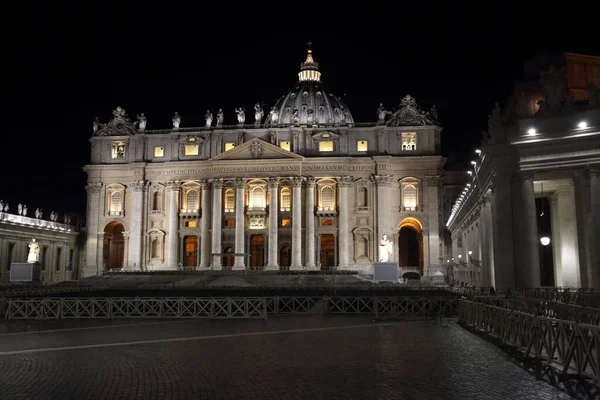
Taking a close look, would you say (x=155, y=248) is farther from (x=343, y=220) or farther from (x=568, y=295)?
(x=568, y=295)

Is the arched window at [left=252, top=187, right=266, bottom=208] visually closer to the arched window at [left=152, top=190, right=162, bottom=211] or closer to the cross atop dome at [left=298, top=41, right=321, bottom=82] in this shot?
the arched window at [left=152, top=190, right=162, bottom=211]

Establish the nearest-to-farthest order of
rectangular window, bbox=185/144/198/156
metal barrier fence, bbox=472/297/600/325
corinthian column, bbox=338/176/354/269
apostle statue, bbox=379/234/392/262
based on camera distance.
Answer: metal barrier fence, bbox=472/297/600/325 < apostle statue, bbox=379/234/392/262 < corinthian column, bbox=338/176/354/269 < rectangular window, bbox=185/144/198/156

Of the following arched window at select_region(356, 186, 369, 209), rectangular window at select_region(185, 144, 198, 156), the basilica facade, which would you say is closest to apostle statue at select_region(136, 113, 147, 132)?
the basilica facade

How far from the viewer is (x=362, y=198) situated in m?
82.1

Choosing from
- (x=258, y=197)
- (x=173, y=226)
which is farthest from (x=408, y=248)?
(x=173, y=226)

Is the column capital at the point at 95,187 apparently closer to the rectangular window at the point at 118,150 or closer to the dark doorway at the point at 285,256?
the rectangular window at the point at 118,150

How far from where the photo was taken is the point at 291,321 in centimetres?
2814

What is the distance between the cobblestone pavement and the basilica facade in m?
56.2

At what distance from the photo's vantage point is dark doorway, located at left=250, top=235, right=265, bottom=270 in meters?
85.1

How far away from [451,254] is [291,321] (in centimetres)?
5902

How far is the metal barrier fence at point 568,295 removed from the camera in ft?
78.1

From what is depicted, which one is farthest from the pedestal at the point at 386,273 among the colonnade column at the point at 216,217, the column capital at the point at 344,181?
the colonnade column at the point at 216,217

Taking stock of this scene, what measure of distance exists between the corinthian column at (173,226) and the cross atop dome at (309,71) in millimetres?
43903

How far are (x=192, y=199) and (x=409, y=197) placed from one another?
30.2 meters
